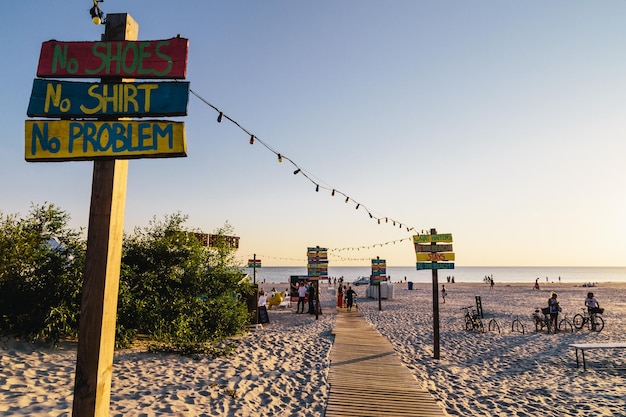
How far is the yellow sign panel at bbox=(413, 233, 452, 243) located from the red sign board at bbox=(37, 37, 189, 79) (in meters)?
Result: 8.83

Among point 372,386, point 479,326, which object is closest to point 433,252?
point 372,386

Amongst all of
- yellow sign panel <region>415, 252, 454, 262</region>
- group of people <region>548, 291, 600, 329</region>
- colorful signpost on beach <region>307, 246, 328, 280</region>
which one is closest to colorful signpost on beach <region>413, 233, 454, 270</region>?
yellow sign panel <region>415, 252, 454, 262</region>

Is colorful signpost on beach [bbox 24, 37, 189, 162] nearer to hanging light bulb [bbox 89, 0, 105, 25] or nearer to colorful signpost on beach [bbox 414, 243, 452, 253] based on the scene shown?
hanging light bulb [bbox 89, 0, 105, 25]

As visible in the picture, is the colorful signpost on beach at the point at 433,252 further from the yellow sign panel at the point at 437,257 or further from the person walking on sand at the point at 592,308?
the person walking on sand at the point at 592,308

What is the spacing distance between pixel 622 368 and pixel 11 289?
1476 cm

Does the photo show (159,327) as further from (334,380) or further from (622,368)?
(622,368)

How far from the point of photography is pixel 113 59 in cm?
379

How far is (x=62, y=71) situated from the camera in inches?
149

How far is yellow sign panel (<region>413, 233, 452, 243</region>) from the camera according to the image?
35.2 ft

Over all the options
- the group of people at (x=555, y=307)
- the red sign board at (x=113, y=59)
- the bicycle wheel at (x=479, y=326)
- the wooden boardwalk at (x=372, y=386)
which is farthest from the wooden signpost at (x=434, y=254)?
the red sign board at (x=113, y=59)

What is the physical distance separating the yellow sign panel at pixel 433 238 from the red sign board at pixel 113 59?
883 centimetres

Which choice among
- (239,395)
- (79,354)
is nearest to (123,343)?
(239,395)

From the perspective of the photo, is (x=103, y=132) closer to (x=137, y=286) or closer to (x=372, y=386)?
(x=372, y=386)

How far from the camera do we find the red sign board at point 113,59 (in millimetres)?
3775
